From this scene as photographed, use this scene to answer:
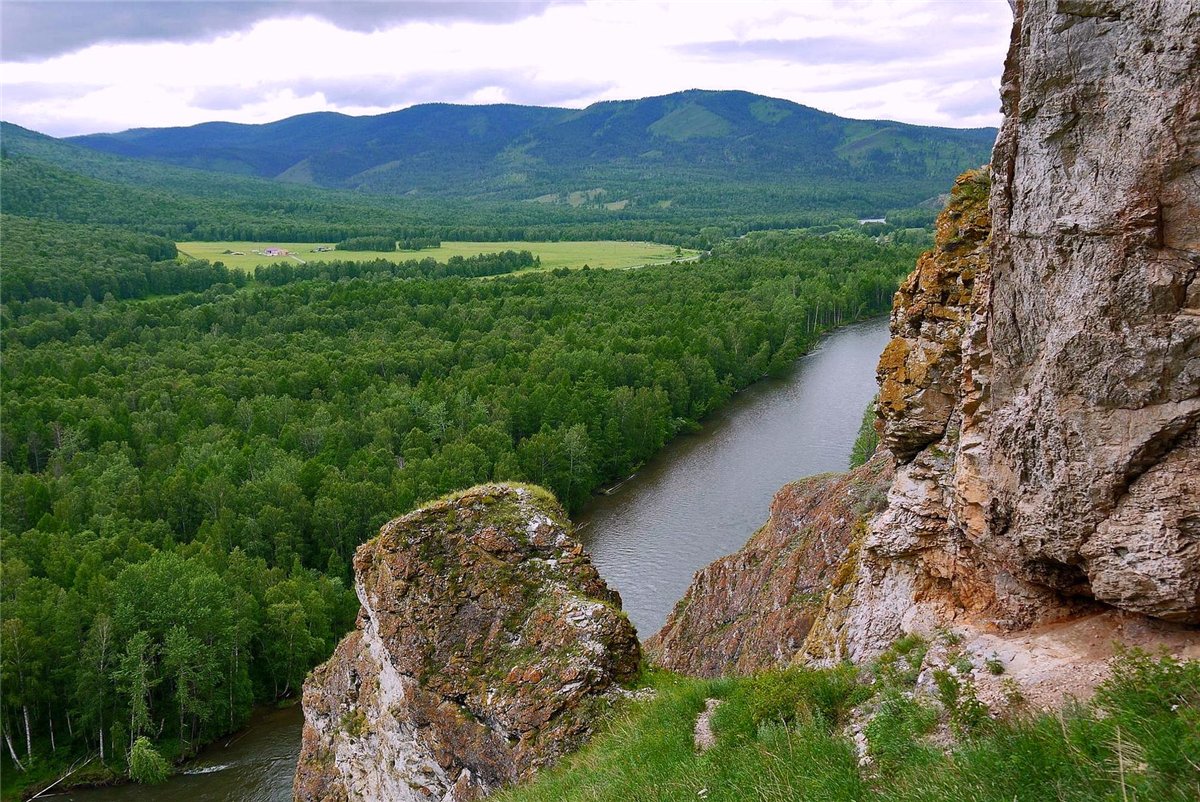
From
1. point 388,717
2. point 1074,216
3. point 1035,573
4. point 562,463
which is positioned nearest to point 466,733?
point 388,717

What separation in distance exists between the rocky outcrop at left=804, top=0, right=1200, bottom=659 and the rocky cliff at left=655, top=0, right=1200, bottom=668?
13 millimetres

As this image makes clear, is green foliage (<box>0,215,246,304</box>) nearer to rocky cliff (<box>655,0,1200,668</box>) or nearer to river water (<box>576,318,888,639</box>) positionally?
river water (<box>576,318,888,639</box>)

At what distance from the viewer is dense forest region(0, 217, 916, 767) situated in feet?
104

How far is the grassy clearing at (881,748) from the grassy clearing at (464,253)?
115 meters

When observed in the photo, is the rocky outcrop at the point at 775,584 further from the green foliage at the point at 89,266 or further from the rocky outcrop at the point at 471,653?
the green foliage at the point at 89,266

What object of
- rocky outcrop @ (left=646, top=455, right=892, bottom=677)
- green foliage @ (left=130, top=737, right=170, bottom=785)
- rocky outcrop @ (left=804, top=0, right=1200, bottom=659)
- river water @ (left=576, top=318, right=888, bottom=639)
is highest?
rocky outcrop @ (left=804, top=0, right=1200, bottom=659)

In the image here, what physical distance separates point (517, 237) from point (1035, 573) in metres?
172

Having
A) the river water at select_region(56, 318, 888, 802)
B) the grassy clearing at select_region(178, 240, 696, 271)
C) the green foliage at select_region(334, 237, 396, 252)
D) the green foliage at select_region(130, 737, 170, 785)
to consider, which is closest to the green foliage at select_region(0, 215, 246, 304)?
the grassy clearing at select_region(178, 240, 696, 271)

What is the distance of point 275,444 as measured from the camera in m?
50.2

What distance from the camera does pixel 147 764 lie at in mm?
28984

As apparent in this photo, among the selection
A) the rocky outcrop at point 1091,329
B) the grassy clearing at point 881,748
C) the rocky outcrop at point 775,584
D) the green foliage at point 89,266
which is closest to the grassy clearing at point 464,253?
the green foliage at point 89,266

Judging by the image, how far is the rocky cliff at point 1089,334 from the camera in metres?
6.73

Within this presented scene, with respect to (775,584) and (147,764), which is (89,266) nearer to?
(147,764)

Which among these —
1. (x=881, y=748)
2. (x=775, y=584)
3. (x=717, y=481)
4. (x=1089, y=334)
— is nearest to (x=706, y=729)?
(x=881, y=748)
